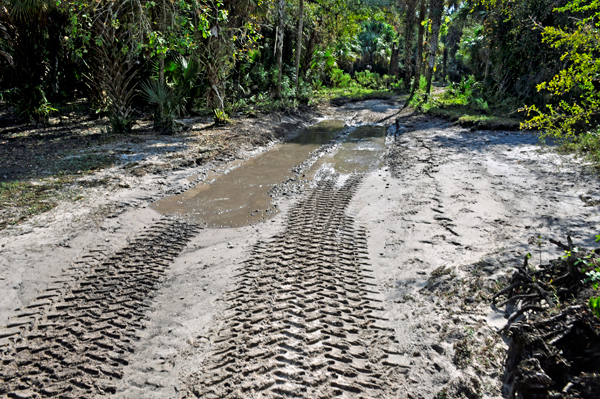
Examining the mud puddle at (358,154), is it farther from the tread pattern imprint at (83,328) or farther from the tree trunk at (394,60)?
the tree trunk at (394,60)

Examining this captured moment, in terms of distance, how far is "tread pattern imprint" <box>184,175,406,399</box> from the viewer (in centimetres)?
281

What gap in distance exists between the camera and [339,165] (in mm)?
9562

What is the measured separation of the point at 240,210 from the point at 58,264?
284cm

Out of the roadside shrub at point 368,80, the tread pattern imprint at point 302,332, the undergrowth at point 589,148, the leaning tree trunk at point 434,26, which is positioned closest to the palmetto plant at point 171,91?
the tread pattern imprint at point 302,332

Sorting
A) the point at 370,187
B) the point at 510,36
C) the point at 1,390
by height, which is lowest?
the point at 1,390

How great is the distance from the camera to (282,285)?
13.4 feet

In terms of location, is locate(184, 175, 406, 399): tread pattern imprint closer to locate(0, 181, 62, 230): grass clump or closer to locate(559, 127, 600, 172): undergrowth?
locate(0, 181, 62, 230): grass clump

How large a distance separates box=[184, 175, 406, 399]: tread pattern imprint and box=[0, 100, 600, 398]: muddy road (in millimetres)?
15

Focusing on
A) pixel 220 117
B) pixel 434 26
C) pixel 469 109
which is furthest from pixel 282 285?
pixel 434 26

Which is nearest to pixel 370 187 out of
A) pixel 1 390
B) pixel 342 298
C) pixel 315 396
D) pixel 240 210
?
pixel 240 210

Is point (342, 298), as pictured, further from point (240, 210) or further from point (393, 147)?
point (393, 147)

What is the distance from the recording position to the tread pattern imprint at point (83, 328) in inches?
113

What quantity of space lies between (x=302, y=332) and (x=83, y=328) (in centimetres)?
203

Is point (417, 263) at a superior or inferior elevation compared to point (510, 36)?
inferior
